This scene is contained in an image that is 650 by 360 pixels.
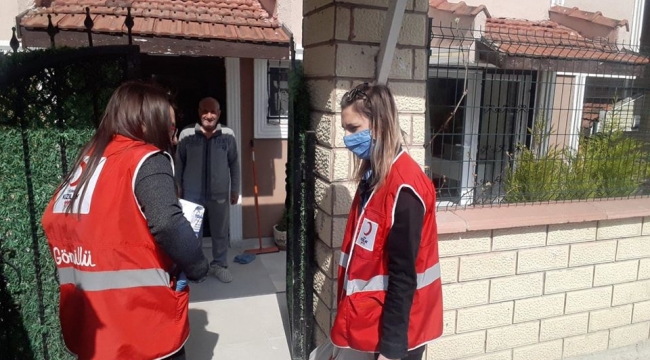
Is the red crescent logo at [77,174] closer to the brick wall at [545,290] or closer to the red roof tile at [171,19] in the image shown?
the brick wall at [545,290]

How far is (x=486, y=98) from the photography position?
3301mm

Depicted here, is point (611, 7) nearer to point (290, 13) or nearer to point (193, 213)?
point (290, 13)

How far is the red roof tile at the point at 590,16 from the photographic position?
6.39 meters

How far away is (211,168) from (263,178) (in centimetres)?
131

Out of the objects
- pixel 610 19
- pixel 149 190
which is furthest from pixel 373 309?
pixel 610 19

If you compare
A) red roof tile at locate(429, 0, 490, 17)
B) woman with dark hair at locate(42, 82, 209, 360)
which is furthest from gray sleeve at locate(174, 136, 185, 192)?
red roof tile at locate(429, 0, 490, 17)

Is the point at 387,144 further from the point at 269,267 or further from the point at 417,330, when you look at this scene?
the point at 269,267

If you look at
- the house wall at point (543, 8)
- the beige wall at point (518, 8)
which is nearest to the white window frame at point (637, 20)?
the house wall at point (543, 8)

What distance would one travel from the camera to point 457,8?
19.6 ft

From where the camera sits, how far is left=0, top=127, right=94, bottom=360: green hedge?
2.49 m

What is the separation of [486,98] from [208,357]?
104 inches

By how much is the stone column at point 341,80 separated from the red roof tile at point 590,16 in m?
4.98

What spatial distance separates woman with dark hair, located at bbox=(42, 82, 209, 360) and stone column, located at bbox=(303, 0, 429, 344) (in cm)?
91

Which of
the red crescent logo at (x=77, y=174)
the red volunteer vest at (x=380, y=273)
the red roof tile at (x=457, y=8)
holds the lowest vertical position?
the red volunteer vest at (x=380, y=273)
